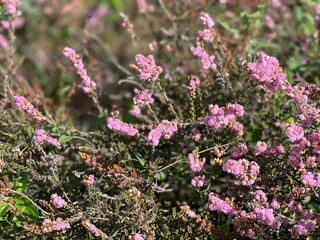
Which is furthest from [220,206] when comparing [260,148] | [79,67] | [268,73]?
[79,67]

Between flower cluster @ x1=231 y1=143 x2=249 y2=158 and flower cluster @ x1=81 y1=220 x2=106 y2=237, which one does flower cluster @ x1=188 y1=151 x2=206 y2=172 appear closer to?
flower cluster @ x1=231 y1=143 x2=249 y2=158

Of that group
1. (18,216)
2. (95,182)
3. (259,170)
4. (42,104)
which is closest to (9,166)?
(18,216)

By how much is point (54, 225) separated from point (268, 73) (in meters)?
0.85

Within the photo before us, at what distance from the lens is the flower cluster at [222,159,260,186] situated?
1.67 m

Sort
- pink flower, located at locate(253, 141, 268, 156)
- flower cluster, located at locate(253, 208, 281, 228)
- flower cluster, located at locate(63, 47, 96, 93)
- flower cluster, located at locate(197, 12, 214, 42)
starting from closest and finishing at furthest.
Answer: flower cluster, located at locate(253, 208, 281, 228), pink flower, located at locate(253, 141, 268, 156), flower cluster, located at locate(63, 47, 96, 93), flower cluster, located at locate(197, 12, 214, 42)

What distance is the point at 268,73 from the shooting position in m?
1.73

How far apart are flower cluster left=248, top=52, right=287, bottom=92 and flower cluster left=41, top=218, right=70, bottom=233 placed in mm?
785

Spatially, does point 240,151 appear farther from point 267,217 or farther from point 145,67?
point 145,67

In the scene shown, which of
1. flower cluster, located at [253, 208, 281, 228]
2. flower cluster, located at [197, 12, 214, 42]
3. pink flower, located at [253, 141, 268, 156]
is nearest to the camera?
flower cluster, located at [253, 208, 281, 228]

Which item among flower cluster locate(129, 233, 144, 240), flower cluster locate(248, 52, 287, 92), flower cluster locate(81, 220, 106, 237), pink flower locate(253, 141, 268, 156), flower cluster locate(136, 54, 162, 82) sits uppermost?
flower cluster locate(248, 52, 287, 92)

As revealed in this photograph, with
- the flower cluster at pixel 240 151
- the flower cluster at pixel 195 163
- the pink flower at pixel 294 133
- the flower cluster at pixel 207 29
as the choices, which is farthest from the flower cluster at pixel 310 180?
the flower cluster at pixel 207 29

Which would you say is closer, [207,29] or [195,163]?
[195,163]

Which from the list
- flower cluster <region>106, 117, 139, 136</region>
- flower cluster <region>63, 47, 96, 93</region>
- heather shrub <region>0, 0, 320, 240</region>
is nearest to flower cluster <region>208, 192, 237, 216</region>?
heather shrub <region>0, 0, 320, 240</region>

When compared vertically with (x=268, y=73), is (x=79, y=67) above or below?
below
